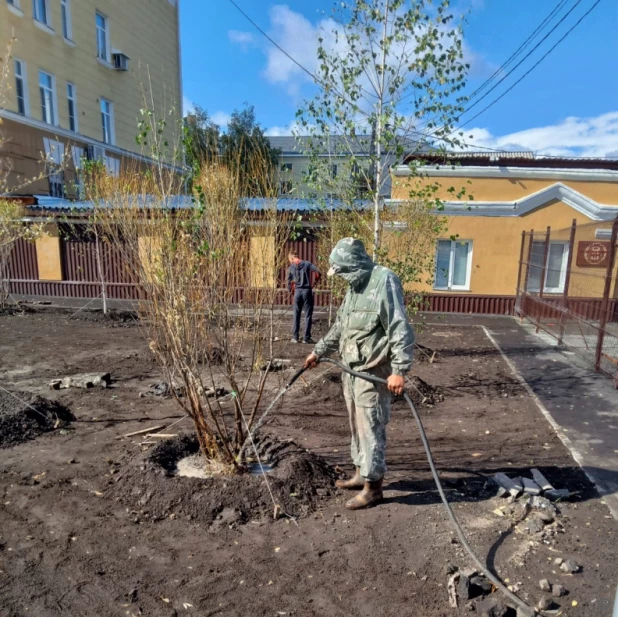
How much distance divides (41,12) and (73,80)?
2287 mm

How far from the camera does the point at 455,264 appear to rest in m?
12.3

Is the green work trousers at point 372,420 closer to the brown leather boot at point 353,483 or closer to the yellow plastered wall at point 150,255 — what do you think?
the brown leather boot at point 353,483

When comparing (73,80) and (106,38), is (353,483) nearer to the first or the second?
(73,80)

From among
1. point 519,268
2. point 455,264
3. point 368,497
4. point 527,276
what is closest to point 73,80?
point 455,264

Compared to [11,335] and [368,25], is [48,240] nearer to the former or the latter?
[11,335]

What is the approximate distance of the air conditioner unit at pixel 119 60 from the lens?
19906 millimetres

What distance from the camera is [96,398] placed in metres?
5.76

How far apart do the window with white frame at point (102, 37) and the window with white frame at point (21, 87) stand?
4.55 meters

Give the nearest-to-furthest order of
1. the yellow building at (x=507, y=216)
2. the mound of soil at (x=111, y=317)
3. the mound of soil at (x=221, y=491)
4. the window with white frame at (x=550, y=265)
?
the mound of soil at (x=221, y=491), the mound of soil at (x=111, y=317), the window with white frame at (x=550, y=265), the yellow building at (x=507, y=216)

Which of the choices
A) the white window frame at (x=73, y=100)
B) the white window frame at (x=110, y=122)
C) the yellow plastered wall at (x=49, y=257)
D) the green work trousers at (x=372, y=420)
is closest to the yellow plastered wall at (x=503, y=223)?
the green work trousers at (x=372, y=420)

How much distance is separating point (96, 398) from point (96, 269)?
9.39 metres

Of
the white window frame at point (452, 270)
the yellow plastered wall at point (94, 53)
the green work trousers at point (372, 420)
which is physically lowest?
the green work trousers at point (372, 420)

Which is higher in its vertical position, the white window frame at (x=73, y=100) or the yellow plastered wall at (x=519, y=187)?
the white window frame at (x=73, y=100)

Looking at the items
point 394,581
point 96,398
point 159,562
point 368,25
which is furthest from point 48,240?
point 394,581
